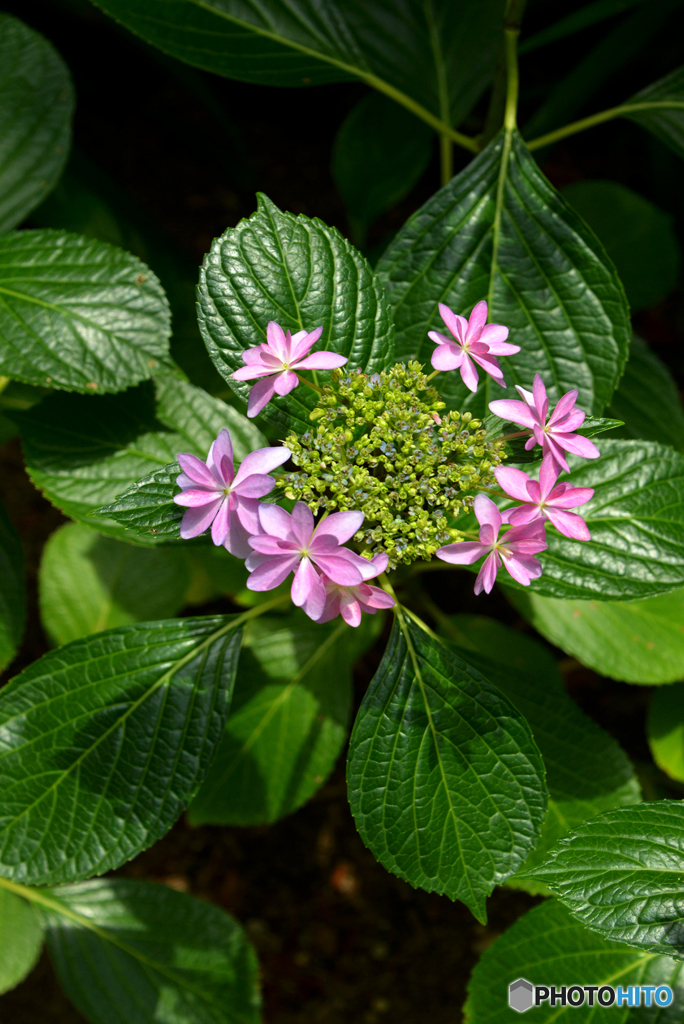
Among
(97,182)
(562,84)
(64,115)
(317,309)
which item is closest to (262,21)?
(64,115)

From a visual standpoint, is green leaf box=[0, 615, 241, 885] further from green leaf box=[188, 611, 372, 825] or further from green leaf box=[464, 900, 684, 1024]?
green leaf box=[464, 900, 684, 1024]

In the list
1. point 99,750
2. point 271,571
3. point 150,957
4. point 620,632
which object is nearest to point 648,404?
point 620,632

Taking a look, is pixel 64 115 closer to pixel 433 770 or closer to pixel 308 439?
pixel 308 439

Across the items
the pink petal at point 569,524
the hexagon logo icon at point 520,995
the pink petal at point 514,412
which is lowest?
the hexagon logo icon at point 520,995

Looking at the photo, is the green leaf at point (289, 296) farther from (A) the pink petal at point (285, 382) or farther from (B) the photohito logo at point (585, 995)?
(B) the photohito logo at point (585, 995)

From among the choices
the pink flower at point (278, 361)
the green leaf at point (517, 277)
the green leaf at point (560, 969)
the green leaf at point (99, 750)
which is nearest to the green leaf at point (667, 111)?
the green leaf at point (517, 277)

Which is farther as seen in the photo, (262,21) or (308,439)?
(262,21)

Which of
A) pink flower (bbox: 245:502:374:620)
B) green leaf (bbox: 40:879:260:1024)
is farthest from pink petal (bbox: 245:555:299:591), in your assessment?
green leaf (bbox: 40:879:260:1024)
